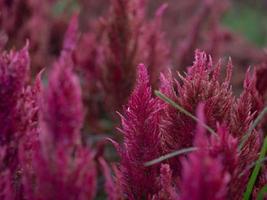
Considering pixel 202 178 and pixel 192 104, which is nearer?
pixel 202 178

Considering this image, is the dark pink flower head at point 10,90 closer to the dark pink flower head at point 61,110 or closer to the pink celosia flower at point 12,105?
the pink celosia flower at point 12,105

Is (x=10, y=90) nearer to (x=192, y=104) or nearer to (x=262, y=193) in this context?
(x=192, y=104)


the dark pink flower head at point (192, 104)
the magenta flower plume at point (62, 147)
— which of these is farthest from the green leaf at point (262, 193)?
the magenta flower plume at point (62, 147)

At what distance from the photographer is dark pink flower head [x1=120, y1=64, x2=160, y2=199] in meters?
0.82

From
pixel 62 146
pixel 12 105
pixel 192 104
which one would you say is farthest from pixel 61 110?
pixel 192 104

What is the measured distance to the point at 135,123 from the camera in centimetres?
83

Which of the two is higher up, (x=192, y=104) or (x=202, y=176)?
(x=192, y=104)

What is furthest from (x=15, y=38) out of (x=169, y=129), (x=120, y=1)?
(x=169, y=129)

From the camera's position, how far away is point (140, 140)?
84 centimetres

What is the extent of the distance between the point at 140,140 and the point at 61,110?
216 millimetres

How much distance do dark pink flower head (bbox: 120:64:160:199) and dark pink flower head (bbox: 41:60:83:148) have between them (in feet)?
0.55

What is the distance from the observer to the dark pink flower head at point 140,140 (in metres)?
0.82

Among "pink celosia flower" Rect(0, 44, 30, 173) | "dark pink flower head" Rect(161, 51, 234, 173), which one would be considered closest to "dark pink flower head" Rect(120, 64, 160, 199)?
"dark pink flower head" Rect(161, 51, 234, 173)

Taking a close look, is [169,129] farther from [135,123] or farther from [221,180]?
[221,180]
